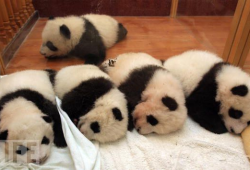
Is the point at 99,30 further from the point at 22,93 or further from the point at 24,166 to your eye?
the point at 24,166

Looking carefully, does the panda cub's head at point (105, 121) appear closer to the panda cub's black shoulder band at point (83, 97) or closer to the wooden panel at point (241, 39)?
the panda cub's black shoulder band at point (83, 97)

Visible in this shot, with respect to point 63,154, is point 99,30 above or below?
above

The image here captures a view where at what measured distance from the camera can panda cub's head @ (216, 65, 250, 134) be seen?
2.09 meters

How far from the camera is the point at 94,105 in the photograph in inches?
78.5

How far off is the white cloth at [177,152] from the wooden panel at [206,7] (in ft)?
5.26

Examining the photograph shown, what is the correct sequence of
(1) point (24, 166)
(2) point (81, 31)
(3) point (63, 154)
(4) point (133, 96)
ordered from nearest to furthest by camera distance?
(1) point (24, 166) < (3) point (63, 154) < (4) point (133, 96) < (2) point (81, 31)

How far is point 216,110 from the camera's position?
2.25m

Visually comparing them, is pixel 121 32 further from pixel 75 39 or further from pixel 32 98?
pixel 32 98

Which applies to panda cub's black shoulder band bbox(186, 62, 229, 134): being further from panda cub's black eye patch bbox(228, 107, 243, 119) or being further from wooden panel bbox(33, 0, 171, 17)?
wooden panel bbox(33, 0, 171, 17)

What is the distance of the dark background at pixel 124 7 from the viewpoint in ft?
9.84

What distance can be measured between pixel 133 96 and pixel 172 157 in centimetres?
65

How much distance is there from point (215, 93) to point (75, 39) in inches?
68.5

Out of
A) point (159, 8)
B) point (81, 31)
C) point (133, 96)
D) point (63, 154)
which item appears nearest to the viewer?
point (63, 154)

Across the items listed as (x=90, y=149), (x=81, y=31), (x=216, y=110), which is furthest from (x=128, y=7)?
(x=90, y=149)
